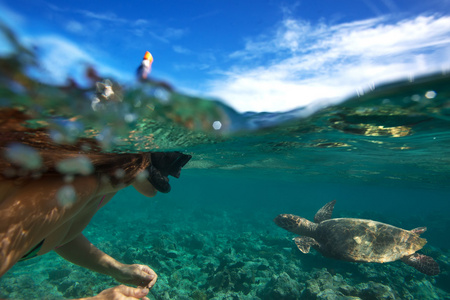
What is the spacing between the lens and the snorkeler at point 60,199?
1.78 metres

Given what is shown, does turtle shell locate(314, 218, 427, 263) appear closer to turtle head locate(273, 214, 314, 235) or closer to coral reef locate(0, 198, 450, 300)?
coral reef locate(0, 198, 450, 300)

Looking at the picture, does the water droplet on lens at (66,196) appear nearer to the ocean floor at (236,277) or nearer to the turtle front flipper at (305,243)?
the ocean floor at (236,277)

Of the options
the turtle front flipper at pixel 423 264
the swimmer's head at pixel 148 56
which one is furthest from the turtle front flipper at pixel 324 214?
the swimmer's head at pixel 148 56

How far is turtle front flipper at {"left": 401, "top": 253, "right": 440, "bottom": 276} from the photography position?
8430 mm

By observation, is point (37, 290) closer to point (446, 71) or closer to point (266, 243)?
point (266, 243)

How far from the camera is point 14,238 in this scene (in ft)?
5.46

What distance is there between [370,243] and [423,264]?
2483mm

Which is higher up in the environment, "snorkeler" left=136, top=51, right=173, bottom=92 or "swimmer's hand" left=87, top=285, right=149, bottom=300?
"snorkeler" left=136, top=51, right=173, bottom=92

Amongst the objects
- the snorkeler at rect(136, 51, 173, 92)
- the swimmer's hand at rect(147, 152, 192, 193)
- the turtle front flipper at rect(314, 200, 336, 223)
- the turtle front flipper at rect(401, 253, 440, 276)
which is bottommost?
the turtle front flipper at rect(401, 253, 440, 276)

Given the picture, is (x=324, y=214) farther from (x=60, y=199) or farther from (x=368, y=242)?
(x=60, y=199)

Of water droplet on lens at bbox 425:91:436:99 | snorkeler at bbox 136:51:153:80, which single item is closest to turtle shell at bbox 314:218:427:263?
water droplet on lens at bbox 425:91:436:99

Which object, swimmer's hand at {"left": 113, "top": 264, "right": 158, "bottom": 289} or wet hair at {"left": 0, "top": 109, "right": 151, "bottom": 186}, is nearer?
wet hair at {"left": 0, "top": 109, "right": 151, "bottom": 186}

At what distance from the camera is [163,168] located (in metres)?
4.54

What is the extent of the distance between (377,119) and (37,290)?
567 inches
